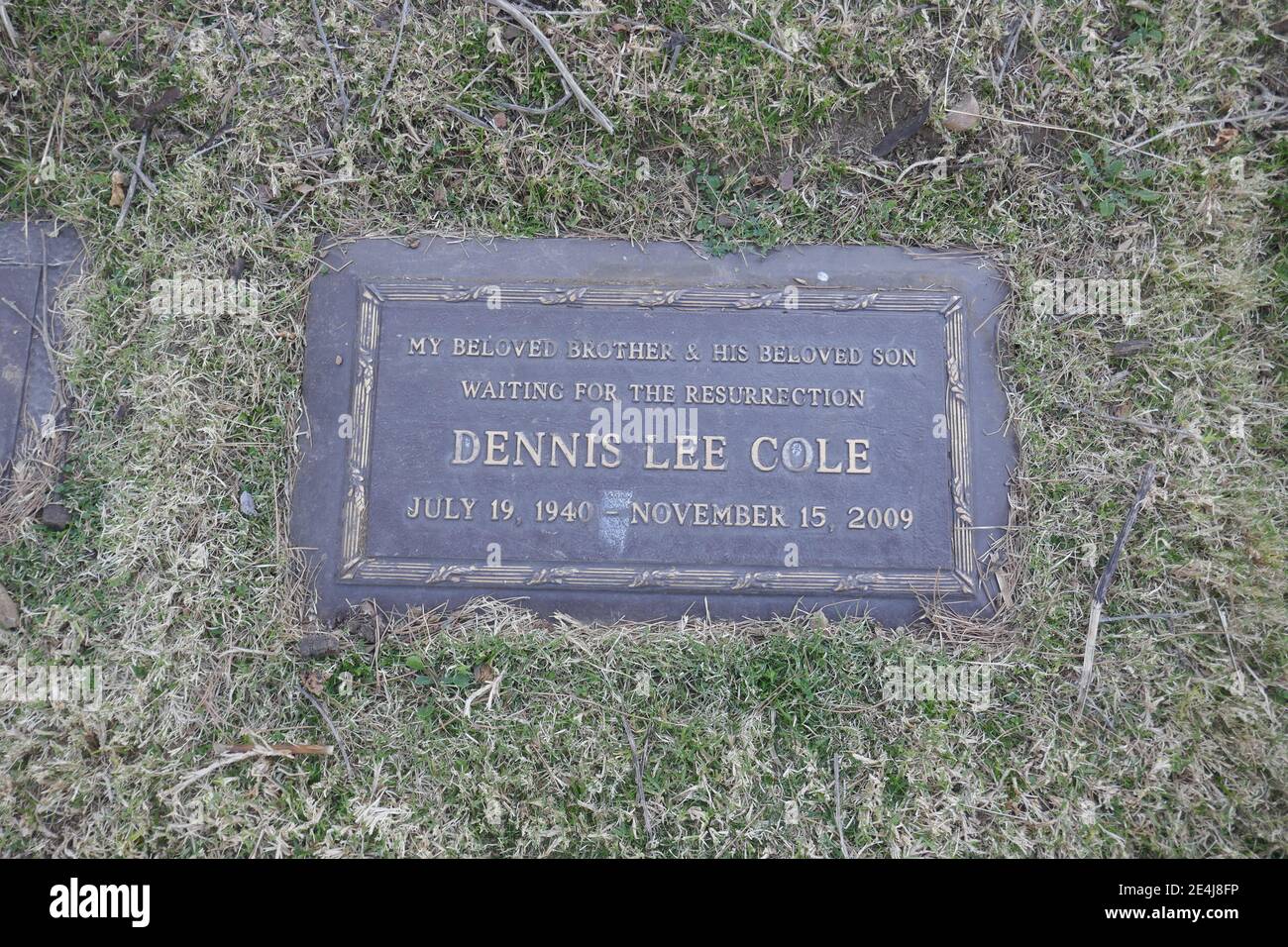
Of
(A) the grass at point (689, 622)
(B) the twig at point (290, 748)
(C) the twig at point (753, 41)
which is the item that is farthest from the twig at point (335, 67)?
(B) the twig at point (290, 748)

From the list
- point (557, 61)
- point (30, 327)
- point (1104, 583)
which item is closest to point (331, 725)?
point (30, 327)

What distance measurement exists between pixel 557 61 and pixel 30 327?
2.02 meters

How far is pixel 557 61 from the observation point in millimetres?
2615

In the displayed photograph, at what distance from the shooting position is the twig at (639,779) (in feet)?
7.44

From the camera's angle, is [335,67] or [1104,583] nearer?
[1104,583]

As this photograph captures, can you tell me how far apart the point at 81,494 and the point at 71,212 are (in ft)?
3.23

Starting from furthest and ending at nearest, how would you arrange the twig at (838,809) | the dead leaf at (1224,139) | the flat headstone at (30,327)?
1. the dead leaf at (1224,139)
2. the flat headstone at (30,327)
3. the twig at (838,809)

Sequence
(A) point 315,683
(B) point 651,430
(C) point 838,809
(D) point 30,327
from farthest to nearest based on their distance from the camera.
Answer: (D) point 30,327 → (B) point 651,430 → (A) point 315,683 → (C) point 838,809

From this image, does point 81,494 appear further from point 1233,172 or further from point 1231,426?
point 1233,172

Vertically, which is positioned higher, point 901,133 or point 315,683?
point 901,133

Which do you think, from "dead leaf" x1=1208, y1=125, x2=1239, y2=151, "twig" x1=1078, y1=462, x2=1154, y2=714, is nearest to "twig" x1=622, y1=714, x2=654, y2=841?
"twig" x1=1078, y1=462, x2=1154, y2=714

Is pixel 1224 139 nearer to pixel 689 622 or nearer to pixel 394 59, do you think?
pixel 689 622

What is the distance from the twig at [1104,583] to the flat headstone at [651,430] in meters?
0.35

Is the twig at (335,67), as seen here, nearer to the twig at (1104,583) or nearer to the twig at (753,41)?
the twig at (753,41)
